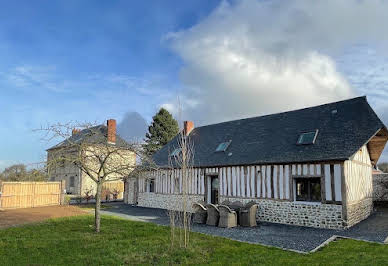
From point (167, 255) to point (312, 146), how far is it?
275 inches

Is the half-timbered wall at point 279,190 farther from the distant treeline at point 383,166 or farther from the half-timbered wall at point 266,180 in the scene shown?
the distant treeline at point 383,166

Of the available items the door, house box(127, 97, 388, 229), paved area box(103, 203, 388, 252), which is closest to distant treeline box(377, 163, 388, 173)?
house box(127, 97, 388, 229)

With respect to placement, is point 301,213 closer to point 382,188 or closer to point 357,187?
point 357,187

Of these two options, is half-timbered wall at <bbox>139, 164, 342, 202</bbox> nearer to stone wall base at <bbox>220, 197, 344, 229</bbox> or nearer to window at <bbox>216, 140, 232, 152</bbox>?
stone wall base at <bbox>220, 197, 344, 229</bbox>

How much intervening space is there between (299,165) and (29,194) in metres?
14.0

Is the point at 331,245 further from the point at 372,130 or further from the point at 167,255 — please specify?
the point at 372,130

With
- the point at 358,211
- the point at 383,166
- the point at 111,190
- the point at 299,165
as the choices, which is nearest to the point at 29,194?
the point at 111,190

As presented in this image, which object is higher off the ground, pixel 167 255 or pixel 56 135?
pixel 56 135

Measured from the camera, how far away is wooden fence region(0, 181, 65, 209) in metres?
14.7

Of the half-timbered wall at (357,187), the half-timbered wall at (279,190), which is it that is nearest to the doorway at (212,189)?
the half-timbered wall at (279,190)

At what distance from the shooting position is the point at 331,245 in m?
6.89

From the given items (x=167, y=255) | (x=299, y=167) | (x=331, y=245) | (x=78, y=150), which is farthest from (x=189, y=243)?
(x=299, y=167)

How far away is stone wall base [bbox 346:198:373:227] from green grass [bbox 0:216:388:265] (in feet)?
7.12

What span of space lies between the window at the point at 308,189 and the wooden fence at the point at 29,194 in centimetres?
1332
